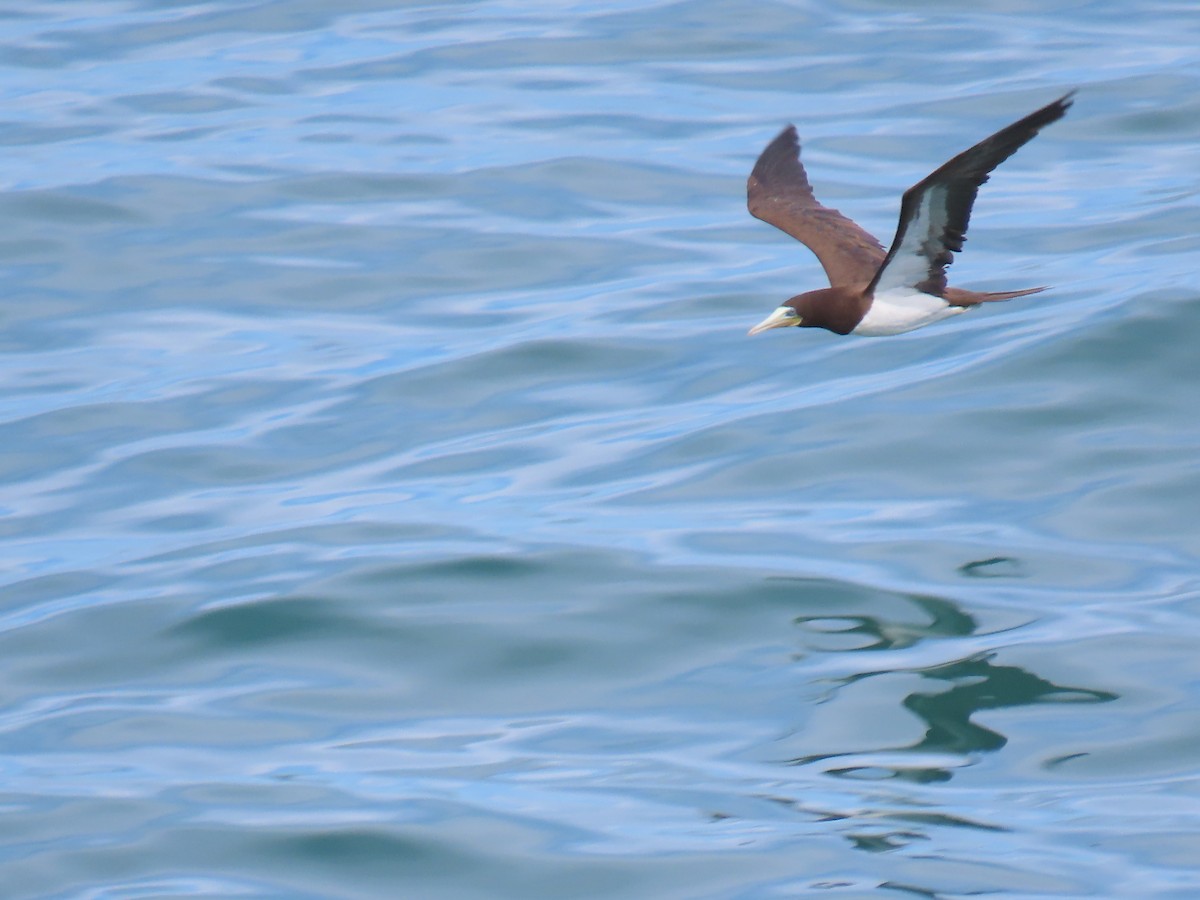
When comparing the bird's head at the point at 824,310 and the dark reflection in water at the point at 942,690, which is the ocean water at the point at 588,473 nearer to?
the dark reflection in water at the point at 942,690

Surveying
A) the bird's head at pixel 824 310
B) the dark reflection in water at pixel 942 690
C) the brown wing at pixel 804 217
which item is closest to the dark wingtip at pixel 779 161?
the brown wing at pixel 804 217

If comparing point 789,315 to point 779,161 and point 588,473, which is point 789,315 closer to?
point 588,473

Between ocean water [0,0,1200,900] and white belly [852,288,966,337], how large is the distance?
2.71 feet

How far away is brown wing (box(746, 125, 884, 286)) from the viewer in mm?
10461

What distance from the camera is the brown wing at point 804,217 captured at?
34.3 feet

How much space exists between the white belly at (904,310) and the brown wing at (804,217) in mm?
431

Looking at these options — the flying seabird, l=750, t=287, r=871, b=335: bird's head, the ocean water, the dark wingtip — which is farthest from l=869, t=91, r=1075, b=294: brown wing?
the dark wingtip

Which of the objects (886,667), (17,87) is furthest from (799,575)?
(17,87)

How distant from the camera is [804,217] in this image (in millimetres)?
11023

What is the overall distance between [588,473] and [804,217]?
74.1 inches

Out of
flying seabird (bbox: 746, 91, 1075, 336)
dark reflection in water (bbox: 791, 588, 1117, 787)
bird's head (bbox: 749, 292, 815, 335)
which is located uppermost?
flying seabird (bbox: 746, 91, 1075, 336)

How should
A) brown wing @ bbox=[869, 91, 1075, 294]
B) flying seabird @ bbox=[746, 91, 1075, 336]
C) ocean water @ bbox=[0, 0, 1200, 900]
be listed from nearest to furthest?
ocean water @ bbox=[0, 0, 1200, 900] < brown wing @ bbox=[869, 91, 1075, 294] < flying seabird @ bbox=[746, 91, 1075, 336]

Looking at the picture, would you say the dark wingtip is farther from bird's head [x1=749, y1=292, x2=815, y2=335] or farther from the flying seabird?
bird's head [x1=749, y1=292, x2=815, y2=335]

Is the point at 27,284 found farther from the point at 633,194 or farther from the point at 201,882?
the point at 201,882
